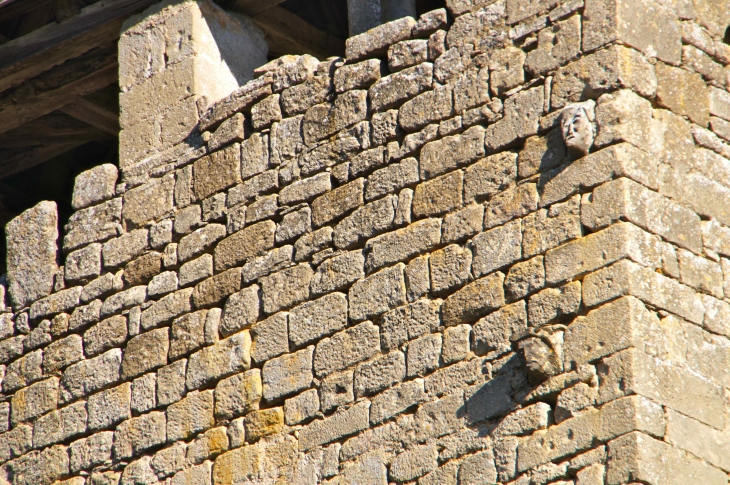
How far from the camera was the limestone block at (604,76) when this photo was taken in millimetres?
5770

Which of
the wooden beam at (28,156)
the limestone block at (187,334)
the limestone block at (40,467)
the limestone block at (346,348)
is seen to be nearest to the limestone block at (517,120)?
the limestone block at (346,348)

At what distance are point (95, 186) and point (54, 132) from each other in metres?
1.54

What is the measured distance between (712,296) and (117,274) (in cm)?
345

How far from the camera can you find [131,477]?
22.9 ft

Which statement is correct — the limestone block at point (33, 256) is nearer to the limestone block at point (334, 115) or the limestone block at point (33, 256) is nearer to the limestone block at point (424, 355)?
the limestone block at point (334, 115)

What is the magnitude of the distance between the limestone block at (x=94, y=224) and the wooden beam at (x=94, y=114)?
1204 mm

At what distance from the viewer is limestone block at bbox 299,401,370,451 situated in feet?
20.1

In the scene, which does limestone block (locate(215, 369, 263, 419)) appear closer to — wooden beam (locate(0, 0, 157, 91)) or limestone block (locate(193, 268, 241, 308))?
limestone block (locate(193, 268, 241, 308))

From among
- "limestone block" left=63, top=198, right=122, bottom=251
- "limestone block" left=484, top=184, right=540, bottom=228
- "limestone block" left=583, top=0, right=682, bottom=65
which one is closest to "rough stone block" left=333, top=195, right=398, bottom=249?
"limestone block" left=484, top=184, right=540, bottom=228

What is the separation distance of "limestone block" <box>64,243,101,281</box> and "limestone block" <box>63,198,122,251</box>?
6cm

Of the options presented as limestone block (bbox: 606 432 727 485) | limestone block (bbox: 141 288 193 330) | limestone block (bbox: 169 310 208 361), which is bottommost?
limestone block (bbox: 606 432 727 485)

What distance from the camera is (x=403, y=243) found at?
20.5ft

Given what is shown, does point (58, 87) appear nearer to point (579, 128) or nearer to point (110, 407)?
point (110, 407)

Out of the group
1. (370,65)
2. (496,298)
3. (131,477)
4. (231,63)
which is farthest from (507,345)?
(231,63)
